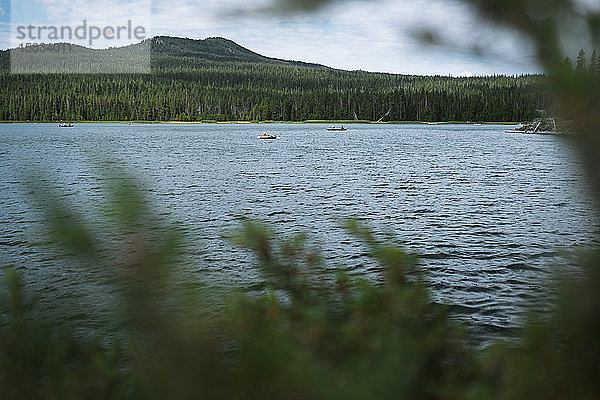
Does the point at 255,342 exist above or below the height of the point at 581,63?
below

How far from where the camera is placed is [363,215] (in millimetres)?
24891

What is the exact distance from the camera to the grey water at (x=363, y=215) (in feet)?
5.69

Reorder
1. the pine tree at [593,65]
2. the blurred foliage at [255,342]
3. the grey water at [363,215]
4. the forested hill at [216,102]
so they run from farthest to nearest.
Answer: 1. the forested hill at [216,102]
2. the grey water at [363,215]
3. the pine tree at [593,65]
4. the blurred foliage at [255,342]

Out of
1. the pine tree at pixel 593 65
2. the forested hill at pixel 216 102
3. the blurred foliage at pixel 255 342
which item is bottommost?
the blurred foliage at pixel 255 342

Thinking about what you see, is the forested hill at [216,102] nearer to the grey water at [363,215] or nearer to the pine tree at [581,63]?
the grey water at [363,215]

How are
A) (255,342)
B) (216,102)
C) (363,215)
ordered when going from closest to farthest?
(255,342), (363,215), (216,102)

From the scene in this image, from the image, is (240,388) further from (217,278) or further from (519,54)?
(217,278)

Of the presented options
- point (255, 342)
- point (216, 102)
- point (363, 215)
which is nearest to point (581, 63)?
point (255, 342)

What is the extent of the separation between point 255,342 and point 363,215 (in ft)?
78.2

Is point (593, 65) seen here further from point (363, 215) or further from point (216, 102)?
point (216, 102)

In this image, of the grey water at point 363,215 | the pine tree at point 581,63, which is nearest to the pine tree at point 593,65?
the pine tree at point 581,63

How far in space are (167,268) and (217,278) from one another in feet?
43.1

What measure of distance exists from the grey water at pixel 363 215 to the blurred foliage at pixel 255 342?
0.24 feet

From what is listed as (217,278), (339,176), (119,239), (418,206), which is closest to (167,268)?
(119,239)
